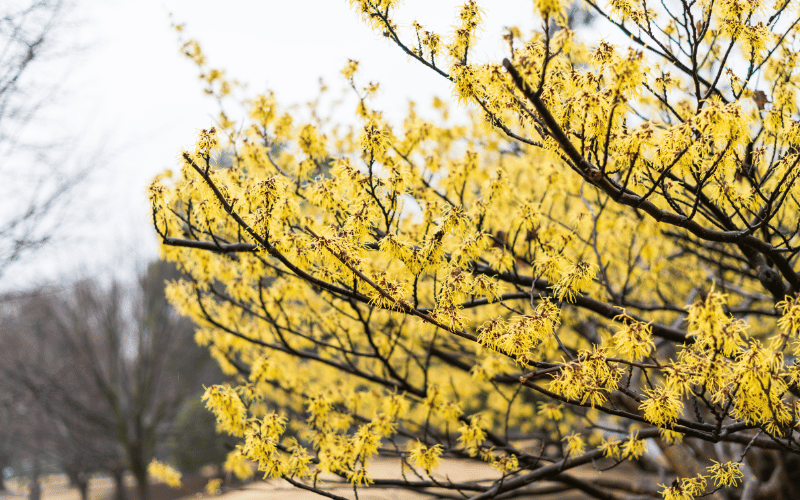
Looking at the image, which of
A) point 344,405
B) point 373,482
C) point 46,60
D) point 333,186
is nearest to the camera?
point 333,186

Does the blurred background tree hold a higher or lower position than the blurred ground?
higher

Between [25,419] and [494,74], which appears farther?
[25,419]

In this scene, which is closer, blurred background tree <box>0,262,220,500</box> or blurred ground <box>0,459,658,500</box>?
blurred ground <box>0,459,658,500</box>

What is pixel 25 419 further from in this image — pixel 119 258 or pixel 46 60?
pixel 46 60

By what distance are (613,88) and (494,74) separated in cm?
53

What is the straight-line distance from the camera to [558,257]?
2.76 m

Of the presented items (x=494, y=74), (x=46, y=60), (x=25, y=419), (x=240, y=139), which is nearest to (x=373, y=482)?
(x=494, y=74)

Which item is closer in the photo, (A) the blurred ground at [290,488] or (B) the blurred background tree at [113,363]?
(A) the blurred ground at [290,488]

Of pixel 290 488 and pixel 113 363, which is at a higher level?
pixel 113 363

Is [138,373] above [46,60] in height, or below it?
below

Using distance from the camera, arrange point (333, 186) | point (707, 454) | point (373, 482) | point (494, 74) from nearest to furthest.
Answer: point (494, 74)
point (333, 186)
point (373, 482)
point (707, 454)

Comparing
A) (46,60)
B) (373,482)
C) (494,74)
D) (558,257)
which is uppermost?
(46,60)

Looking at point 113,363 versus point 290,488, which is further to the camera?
point 113,363

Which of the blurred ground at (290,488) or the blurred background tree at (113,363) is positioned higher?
the blurred background tree at (113,363)
